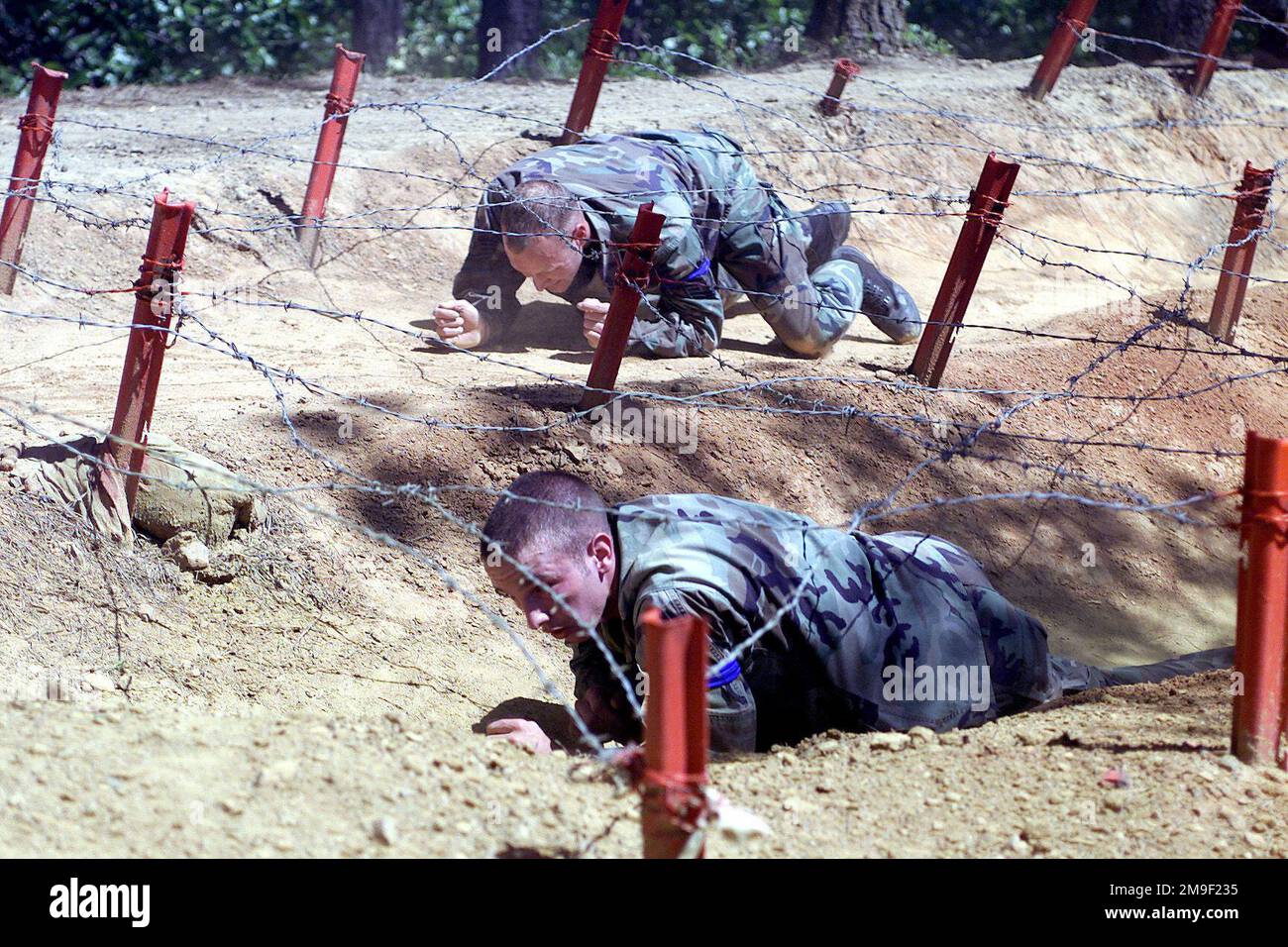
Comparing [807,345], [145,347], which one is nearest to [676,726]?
[145,347]

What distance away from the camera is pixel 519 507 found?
3070 millimetres

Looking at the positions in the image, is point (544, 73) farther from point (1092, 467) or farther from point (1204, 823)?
point (1204, 823)

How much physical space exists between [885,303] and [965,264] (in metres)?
1.52

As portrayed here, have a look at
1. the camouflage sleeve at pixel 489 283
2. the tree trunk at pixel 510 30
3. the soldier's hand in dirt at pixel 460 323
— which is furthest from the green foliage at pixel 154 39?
the soldier's hand in dirt at pixel 460 323

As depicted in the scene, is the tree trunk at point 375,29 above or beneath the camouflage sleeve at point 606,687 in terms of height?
above

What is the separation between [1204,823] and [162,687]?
276 centimetres

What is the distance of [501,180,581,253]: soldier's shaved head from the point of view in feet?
17.3

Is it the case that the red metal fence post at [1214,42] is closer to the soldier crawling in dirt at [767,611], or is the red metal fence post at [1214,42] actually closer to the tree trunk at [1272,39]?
the tree trunk at [1272,39]

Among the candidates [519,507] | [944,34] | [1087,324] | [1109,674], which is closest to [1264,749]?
[1109,674]

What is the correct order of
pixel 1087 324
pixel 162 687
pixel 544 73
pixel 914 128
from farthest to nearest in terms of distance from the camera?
pixel 544 73 < pixel 914 128 < pixel 1087 324 < pixel 162 687

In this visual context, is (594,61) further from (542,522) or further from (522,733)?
(522,733)

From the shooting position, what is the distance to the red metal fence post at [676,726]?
1.91 metres

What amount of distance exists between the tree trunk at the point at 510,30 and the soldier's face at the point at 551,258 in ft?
18.7

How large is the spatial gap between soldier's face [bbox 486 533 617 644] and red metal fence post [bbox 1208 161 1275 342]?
3.79m
